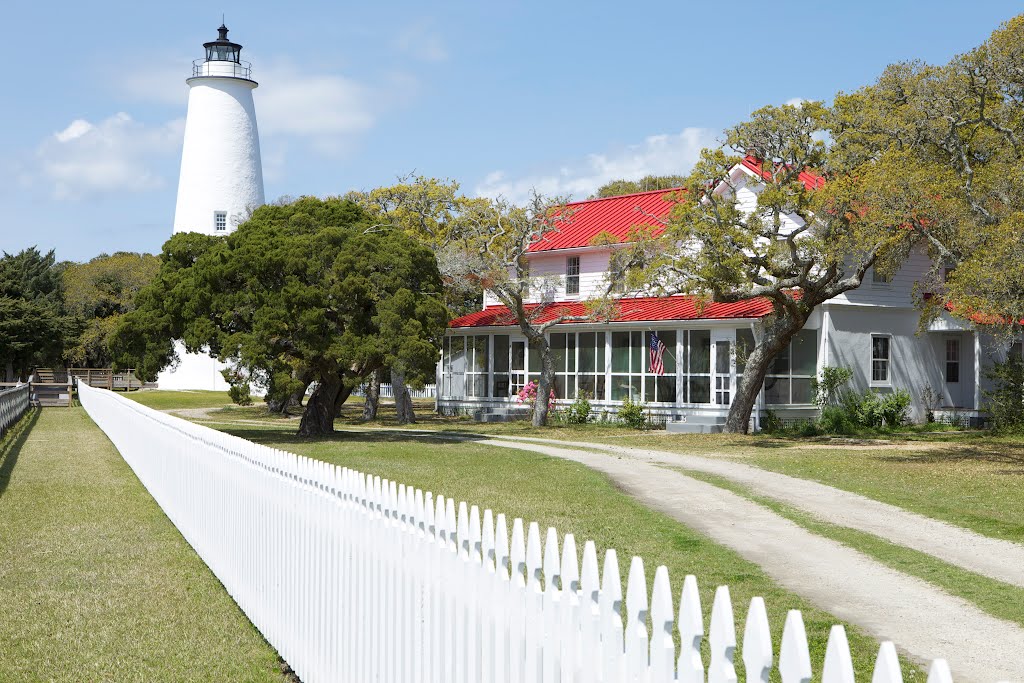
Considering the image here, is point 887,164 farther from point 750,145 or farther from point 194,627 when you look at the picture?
point 194,627

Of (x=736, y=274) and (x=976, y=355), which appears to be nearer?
(x=736, y=274)

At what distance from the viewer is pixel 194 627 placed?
26.5 ft

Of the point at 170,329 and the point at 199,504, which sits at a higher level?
the point at 170,329

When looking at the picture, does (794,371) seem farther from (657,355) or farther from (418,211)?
(418,211)

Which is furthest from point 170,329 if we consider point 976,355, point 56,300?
point 56,300

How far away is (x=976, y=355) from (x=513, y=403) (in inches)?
599

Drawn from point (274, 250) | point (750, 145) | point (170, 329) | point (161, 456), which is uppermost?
point (750, 145)

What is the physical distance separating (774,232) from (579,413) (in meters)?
10.6

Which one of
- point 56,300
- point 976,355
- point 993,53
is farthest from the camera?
point 56,300

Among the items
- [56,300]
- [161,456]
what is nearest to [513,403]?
[161,456]

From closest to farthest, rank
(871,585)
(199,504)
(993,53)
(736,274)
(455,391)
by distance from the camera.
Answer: (871,585), (199,504), (993,53), (736,274), (455,391)

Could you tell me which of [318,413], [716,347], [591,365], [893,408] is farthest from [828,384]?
[318,413]

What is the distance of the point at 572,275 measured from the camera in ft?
127

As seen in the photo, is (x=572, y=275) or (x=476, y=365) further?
(x=476, y=365)
